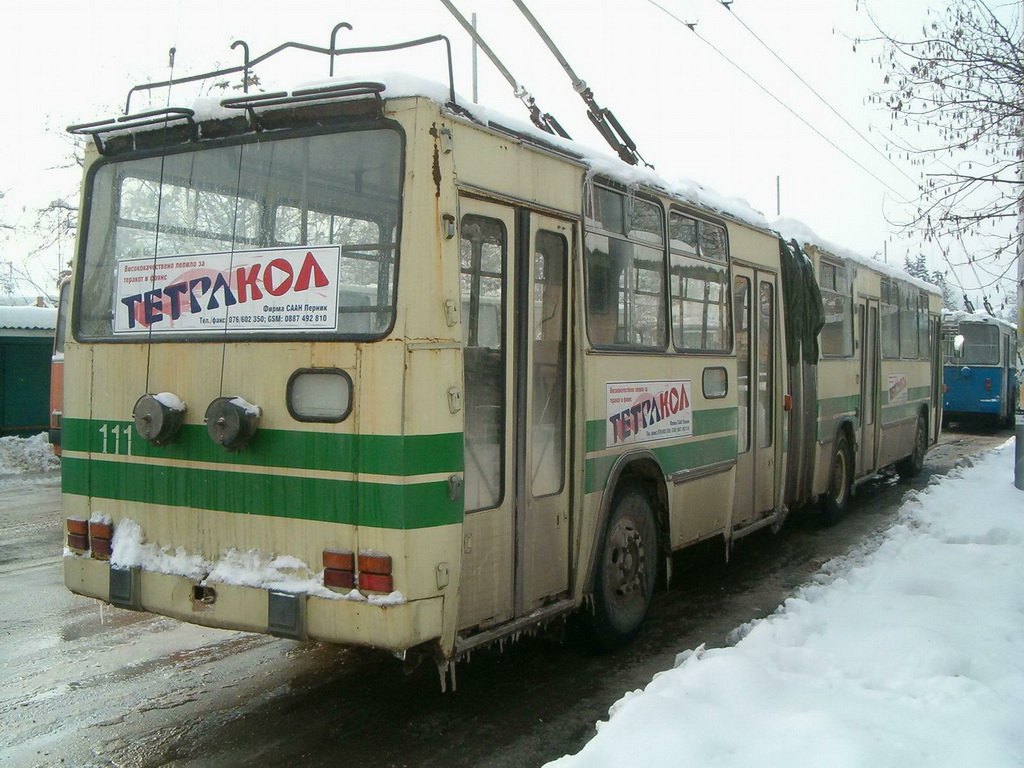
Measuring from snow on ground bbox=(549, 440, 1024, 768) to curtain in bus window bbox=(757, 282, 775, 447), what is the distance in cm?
181

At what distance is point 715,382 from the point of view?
24.8 feet

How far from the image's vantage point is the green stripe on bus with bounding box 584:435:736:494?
5691 mm

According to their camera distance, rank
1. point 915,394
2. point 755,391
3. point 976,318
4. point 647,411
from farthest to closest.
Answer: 1. point 976,318
2. point 915,394
3. point 755,391
4. point 647,411

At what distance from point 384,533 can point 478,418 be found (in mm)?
842

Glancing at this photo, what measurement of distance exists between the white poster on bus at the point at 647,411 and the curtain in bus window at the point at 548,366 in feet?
1.72

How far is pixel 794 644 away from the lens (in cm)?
539

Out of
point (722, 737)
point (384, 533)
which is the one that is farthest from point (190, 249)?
point (722, 737)

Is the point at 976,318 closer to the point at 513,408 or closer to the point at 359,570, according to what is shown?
the point at 513,408

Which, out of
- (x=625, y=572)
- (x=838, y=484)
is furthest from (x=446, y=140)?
(x=838, y=484)

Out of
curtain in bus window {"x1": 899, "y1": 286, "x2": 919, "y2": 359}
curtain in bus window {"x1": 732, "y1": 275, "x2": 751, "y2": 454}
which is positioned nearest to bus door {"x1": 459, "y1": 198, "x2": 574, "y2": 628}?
curtain in bus window {"x1": 732, "y1": 275, "x2": 751, "y2": 454}

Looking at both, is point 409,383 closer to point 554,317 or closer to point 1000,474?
point 554,317

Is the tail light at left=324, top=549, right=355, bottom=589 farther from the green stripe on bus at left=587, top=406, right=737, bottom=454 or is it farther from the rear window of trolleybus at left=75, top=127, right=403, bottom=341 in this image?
the green stripe on bus at left=587, top=406, right=737, bottom=454

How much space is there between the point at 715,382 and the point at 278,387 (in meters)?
4.06

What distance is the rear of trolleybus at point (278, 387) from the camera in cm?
428
